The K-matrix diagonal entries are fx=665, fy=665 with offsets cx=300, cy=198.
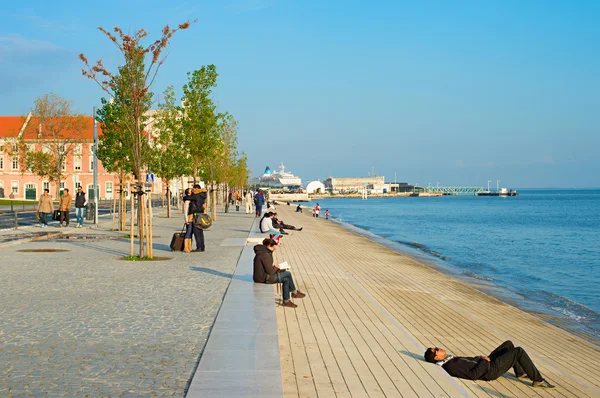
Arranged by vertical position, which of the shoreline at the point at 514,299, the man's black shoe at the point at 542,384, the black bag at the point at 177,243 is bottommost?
the shoreline at the point at 514,299

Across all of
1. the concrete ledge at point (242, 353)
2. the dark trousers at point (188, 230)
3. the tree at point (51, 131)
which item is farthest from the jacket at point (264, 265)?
the tree at point (51, 131)

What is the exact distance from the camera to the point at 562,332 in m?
14.1

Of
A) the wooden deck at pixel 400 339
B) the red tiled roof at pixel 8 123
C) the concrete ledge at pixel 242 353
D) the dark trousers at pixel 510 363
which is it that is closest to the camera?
the concrete ledge at pixel 242 353

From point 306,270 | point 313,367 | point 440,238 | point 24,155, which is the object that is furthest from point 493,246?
point 24,155

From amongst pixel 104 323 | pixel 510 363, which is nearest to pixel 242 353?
pixel 104 323

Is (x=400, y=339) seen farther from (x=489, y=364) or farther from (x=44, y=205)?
(x=44, y=205)

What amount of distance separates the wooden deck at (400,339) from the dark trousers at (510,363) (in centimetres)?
14

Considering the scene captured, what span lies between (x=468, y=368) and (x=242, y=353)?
285cm

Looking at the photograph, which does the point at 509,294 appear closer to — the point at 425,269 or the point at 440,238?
the point at 425,269

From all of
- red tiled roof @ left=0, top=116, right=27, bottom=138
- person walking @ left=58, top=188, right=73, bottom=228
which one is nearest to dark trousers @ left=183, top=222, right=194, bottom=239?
person walking @ left=58, top=188, right=73, bottom=228

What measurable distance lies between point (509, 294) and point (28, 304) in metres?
14.6

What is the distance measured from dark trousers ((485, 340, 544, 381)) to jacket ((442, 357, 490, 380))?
95mm

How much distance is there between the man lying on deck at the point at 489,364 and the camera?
26.0 feet

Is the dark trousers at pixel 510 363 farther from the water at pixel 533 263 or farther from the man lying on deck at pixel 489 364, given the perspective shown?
the water at pixel 533 263
